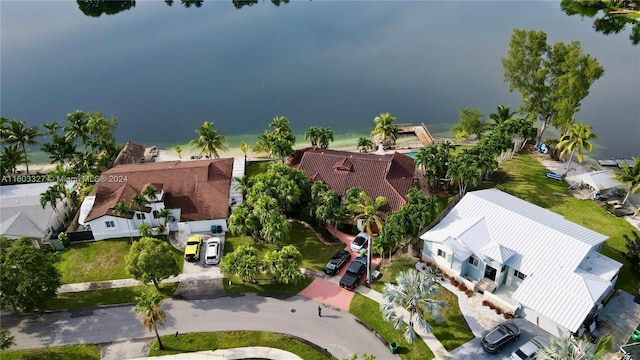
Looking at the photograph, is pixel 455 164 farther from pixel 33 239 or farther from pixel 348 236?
pixel 33 239

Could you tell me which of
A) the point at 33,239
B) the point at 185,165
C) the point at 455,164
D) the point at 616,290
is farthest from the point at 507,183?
the point at 33,239

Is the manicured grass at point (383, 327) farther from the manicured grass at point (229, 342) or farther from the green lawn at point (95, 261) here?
the green lawn at point (95, 261)

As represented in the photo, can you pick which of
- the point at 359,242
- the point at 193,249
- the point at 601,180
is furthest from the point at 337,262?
the point at 601,180

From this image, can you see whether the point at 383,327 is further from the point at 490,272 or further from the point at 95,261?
the point at 95,261

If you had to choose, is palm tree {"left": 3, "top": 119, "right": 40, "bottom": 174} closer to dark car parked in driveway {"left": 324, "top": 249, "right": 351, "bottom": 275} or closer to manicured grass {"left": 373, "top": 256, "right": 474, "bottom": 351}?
dark car parked in driveway {"left": 324, "top": 249, "right": 351, "bottom": 275}

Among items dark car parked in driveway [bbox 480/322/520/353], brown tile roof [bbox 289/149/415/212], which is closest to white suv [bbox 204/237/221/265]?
brown tile roof [bbox 289/149/415/212]

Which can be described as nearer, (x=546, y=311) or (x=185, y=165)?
(x=546, y=311)
